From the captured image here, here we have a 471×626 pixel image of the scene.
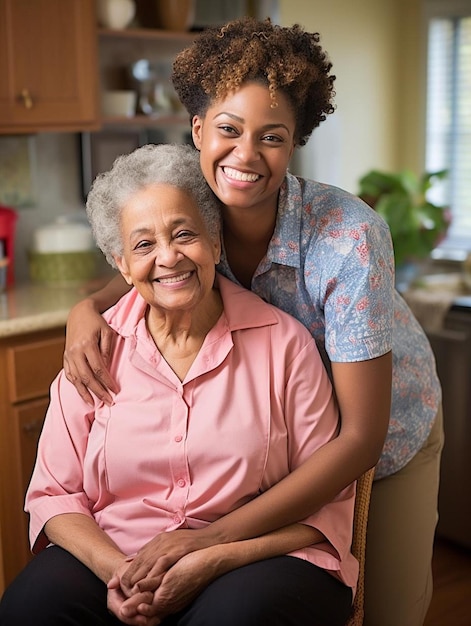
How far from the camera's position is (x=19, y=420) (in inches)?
104

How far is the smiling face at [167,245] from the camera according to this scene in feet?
5.62

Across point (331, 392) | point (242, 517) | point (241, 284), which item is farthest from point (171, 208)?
point (242, 517)

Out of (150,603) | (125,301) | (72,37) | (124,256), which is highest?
(72,37)

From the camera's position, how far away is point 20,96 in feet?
9.55

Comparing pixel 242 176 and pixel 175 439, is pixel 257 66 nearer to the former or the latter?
pixel 242 176

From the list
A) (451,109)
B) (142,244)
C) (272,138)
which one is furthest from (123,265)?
A: (451,109)

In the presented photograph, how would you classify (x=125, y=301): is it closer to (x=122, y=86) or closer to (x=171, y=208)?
(x=171, y=208)

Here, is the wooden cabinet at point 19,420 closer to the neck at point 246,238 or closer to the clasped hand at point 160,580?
the neck at point 246,238

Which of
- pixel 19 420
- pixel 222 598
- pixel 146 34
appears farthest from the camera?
pixel 146 34

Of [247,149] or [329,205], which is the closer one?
[247,149]

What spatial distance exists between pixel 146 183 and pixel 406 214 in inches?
71.8

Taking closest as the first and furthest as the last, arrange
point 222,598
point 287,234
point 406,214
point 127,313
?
point 222,598 < point 287,234 < point 127,313 < point 406,214

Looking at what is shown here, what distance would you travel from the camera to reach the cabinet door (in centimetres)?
287

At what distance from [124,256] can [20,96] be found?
4.48 ft
